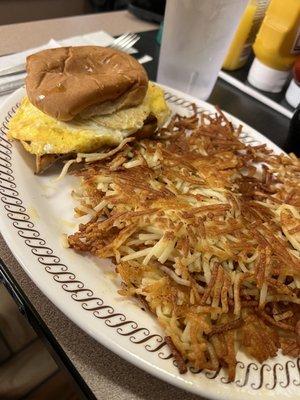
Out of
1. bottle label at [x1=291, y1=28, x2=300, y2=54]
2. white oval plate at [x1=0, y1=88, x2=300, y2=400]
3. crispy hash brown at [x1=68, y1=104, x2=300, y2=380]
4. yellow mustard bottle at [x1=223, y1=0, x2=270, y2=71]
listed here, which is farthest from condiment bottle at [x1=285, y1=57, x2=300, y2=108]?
white oval plate at [x1=0, y1=88, x2=300, y2=400]

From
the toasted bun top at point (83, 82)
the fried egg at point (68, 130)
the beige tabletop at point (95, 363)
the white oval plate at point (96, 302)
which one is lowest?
the beige tabletop at point (95, 363)

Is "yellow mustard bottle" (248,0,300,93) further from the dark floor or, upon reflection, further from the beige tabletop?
the dark floor

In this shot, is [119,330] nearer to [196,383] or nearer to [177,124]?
[196,383]

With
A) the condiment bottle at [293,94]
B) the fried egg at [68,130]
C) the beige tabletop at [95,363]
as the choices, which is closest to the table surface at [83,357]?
the beige tabletop at [95,363]

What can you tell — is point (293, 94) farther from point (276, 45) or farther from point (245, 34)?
point (245, 34)

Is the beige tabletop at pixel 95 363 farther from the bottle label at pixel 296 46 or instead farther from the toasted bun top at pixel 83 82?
the bottle label at pixel 296 46
